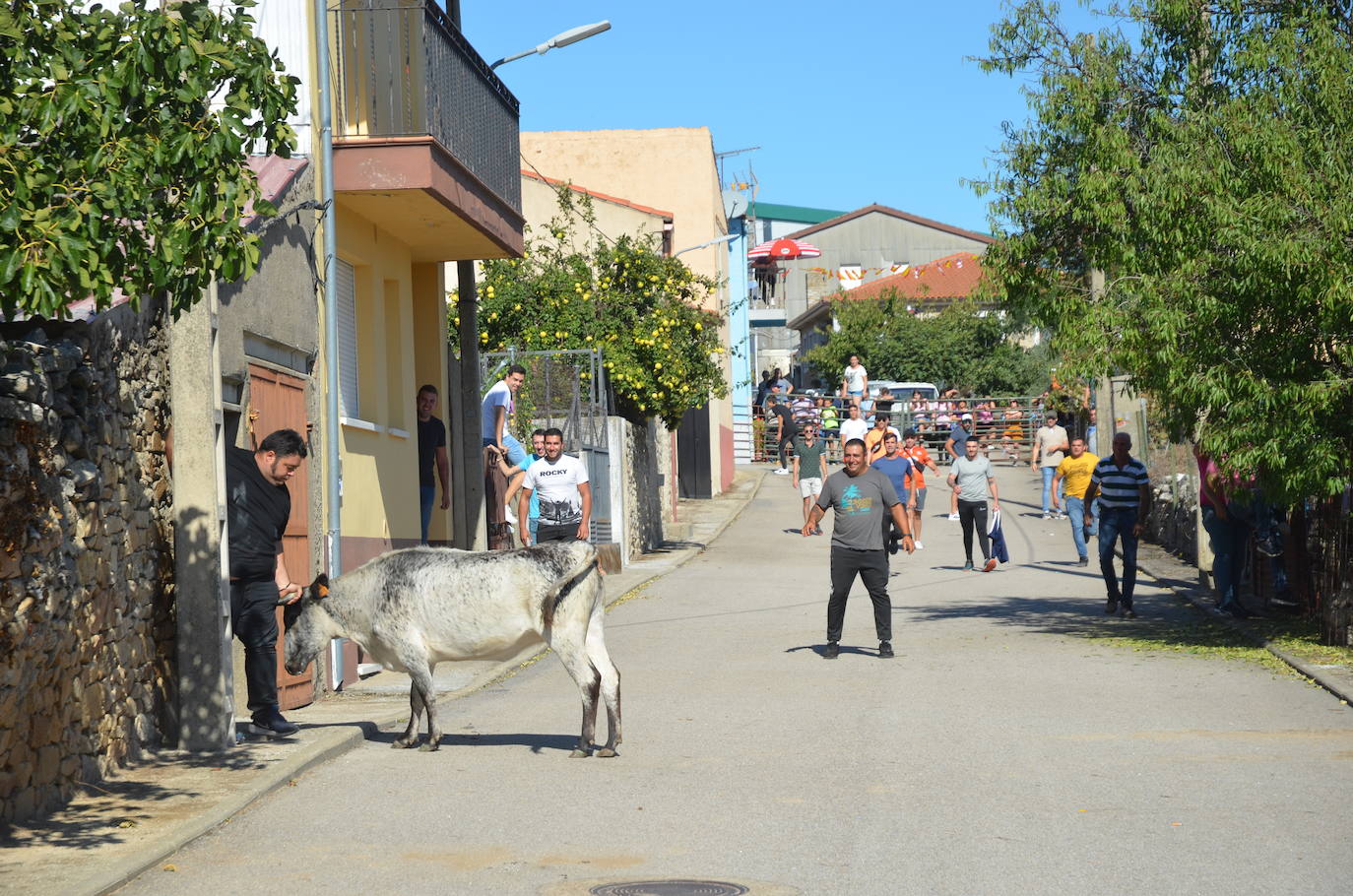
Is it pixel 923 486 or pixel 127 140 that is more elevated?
pixel 127 140

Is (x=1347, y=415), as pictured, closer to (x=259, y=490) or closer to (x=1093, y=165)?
(x=1093, y=165)

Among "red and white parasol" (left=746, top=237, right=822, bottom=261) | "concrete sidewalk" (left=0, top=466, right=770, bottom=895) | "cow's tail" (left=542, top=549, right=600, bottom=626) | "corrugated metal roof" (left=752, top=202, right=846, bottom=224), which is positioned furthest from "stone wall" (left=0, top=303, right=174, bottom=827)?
"corrugated metal roof" (left=752, top=202, right=846, bottom=224)

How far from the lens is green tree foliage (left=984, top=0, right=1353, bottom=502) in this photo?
43.0 ft

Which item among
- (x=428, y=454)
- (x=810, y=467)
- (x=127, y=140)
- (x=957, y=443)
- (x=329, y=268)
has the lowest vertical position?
(x=810, y=467)

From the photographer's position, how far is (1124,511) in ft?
Answer: 57.7

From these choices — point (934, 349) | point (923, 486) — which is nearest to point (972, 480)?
point (923, 486)

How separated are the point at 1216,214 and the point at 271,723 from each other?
8.32m

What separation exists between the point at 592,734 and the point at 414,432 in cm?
803

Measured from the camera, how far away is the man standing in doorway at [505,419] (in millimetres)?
17938

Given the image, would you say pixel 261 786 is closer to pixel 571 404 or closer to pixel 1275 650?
pixel 1275 650

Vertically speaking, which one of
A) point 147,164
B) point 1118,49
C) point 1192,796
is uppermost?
point 1118,49

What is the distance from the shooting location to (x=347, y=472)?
559 inches

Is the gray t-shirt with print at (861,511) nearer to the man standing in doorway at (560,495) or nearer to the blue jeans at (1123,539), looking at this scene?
the man standing in doorway at (560,495)

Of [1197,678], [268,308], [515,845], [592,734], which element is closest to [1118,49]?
[1197,678]
